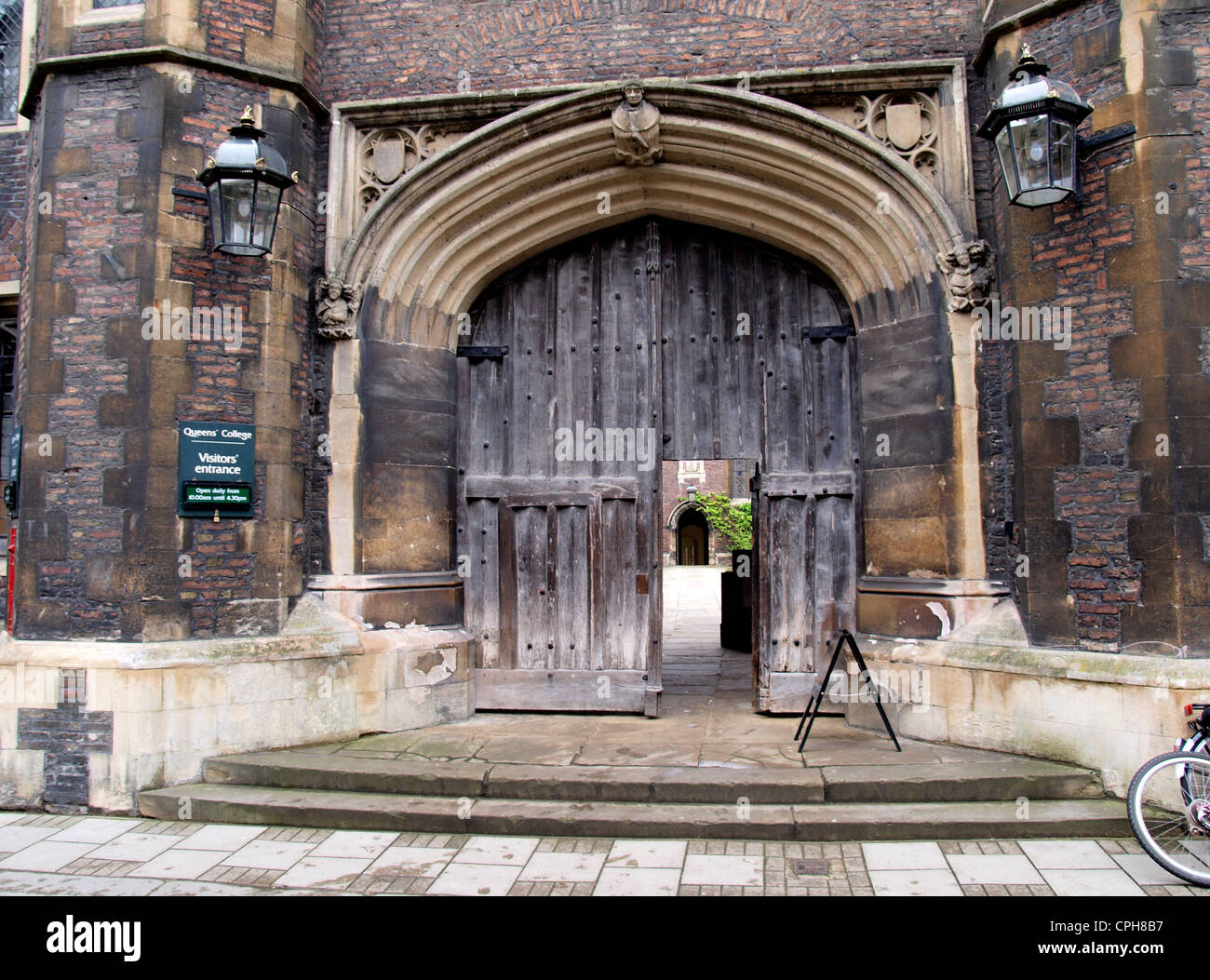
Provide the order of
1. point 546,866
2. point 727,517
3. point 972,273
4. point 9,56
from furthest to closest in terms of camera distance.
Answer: point 727,517 < point 9,56 < point 972,273 < point 546,866

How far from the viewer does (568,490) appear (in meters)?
6.43

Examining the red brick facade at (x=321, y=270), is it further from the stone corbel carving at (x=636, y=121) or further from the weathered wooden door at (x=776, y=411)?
the weathered wooden door at (x=776, y=411)

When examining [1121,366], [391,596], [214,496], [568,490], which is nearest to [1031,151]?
[1121,366]

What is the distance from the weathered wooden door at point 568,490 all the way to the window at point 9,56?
4218 mm

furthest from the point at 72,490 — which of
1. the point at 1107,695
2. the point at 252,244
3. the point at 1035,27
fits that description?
the point at 1035,27

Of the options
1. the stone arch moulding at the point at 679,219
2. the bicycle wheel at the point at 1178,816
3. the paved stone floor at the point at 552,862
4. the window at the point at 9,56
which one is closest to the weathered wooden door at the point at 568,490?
the stone arch moulding at the point at 679,219

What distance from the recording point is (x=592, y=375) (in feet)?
21.3

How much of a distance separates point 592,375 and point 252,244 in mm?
2478

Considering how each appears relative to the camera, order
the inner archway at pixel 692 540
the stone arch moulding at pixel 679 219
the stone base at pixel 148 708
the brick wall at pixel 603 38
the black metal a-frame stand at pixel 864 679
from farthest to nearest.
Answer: the inner archway at pixel 692 540 → the brick wall at pixel 603 38 → the stone arch moulding at pixel 679 219 → the black metal a-frame stand at pixel 864 679 → the stone base at pixel 148 708

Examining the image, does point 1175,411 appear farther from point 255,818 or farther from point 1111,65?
point 255,818

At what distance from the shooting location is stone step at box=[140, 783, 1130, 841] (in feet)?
14.1

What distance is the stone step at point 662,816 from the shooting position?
4.29m
